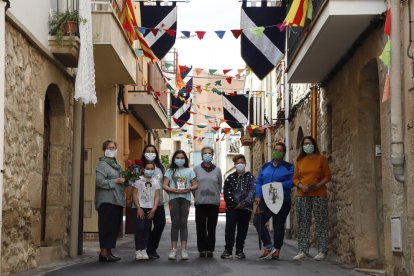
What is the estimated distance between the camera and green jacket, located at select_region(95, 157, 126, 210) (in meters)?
10.5

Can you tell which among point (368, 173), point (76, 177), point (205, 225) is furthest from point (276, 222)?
point (76, 177)

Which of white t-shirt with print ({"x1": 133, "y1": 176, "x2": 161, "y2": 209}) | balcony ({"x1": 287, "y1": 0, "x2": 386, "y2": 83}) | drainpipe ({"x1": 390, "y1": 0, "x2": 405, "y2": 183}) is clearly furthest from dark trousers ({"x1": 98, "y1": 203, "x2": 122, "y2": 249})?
drainpipe ({"x1": 390, "y1": 0, "x2": 405, "y2": 183})

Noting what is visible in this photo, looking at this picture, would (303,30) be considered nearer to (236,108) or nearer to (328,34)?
(328,34)

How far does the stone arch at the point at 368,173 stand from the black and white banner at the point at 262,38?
2828 mm

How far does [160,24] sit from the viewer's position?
13.5m

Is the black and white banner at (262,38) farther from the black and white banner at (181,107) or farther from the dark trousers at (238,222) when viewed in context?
the black and white banner at (181,107)

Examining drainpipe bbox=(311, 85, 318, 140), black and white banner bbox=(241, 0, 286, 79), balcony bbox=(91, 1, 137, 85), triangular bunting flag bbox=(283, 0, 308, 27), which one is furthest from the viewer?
drainpipe bbox=(311, 85, 318, 140)

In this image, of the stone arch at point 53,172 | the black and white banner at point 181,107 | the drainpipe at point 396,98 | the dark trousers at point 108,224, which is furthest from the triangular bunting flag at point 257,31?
the black and white banner at point 181,107

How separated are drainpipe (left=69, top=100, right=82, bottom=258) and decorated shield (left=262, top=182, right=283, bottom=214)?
2964 mm

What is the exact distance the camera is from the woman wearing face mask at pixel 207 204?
11086mm

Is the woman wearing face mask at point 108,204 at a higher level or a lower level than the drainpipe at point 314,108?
lower

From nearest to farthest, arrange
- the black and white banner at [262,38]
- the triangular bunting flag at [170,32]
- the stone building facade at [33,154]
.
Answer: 1. the stone building facade at [33,154]
2. the black and white banner at [262,38]
3. the triangular bunting flag at [170,32]

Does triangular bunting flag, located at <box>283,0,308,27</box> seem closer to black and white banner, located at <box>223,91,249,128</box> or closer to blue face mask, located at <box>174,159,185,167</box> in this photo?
blue face mask, located at <box>174,159,185,167</box>

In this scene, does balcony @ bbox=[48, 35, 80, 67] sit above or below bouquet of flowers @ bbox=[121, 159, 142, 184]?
above
